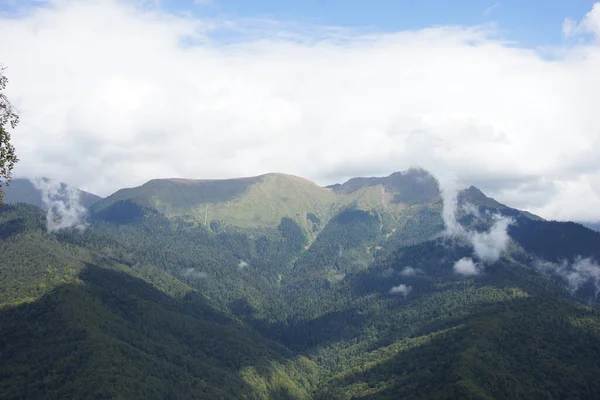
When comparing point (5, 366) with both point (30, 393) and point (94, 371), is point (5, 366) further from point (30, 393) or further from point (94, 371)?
point (94, 371)

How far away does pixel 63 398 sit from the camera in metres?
178

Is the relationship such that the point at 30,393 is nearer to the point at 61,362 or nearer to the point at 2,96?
the point at 61,362

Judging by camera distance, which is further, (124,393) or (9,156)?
(124,393)

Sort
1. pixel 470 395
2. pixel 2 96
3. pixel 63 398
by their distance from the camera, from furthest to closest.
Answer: pixel 470 395 < pixel 63 398 < pixel 2 96

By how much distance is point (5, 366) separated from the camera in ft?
654

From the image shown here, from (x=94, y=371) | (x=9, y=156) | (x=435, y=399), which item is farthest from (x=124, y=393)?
(x=9, y=156)

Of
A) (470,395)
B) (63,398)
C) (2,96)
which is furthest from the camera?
(470,395)

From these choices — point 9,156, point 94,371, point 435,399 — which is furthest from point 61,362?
point 9,156

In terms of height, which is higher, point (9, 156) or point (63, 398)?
point (9, 156)

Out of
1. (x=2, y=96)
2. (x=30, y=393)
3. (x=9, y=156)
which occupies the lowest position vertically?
(x=30, y=393)

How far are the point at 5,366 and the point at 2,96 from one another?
19158 centimetres

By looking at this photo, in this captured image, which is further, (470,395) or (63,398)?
(470,395)

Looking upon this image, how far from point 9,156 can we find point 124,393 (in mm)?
160723

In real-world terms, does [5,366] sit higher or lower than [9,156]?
lower
